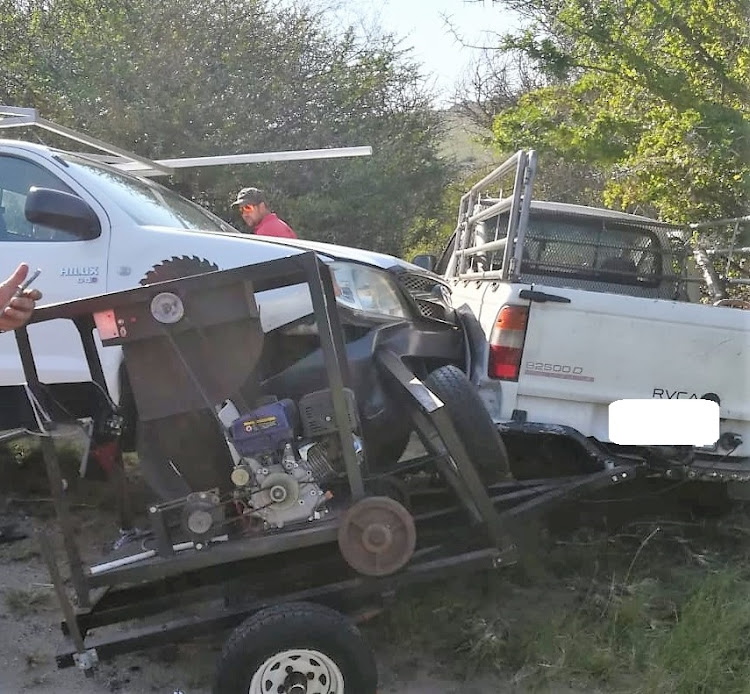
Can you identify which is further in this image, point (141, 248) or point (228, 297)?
point (141, 248)

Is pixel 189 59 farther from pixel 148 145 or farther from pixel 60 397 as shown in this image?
pixel 60 397

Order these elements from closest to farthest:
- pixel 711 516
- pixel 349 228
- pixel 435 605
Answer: pixel 435 605, pixel 711 516, pixel 349 228

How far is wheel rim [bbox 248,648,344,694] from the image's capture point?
296cm

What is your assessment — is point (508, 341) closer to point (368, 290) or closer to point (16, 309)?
point (368, 290)

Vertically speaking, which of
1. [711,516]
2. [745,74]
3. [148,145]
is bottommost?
[711,516]

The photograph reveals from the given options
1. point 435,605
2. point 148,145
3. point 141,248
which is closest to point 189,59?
point 148,145

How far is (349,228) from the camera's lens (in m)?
13.3

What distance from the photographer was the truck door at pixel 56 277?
475 cm

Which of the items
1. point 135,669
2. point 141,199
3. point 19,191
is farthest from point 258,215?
point 135,669

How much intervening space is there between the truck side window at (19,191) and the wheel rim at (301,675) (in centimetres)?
298

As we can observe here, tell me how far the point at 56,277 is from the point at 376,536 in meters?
2.68

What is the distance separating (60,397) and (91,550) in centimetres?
91

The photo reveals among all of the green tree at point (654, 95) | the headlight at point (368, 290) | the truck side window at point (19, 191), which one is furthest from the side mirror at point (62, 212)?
the green tree at point (654, 95)

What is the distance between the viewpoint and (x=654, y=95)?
9281 millimetres
